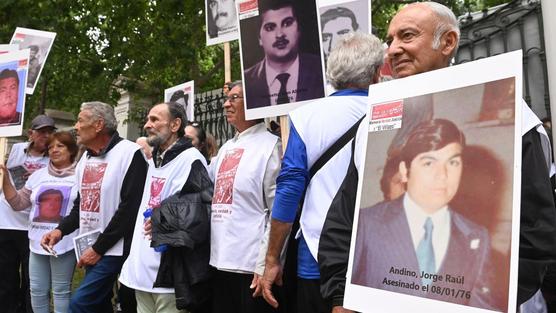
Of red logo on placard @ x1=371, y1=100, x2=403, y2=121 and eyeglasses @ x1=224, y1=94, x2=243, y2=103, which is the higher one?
eyeglasses @ x1=224, y1=94, x2=243, y2=103

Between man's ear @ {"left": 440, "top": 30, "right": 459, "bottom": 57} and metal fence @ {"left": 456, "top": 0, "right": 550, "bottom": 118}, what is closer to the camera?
man's ear @ {"left": 440, "top": 30, "right": 459, "bottom": 57}

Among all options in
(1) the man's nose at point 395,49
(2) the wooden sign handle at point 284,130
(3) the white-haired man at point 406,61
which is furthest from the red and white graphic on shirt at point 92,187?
(1) the man's nose at point 395,49

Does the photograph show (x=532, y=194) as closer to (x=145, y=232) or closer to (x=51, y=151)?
(x=145, y=232)

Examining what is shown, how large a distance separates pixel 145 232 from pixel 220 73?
11.3 m

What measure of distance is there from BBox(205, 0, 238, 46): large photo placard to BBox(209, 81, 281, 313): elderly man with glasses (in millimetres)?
1556

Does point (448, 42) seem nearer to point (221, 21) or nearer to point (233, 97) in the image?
point (233, 97)

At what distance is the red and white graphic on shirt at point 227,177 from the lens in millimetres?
3066

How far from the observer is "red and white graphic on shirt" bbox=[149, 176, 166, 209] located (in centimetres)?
339

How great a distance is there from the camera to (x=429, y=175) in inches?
53.8

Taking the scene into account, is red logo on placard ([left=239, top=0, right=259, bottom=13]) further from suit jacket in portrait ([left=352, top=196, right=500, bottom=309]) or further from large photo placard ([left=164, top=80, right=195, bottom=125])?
suit jacket in portrait ([left=352, top=196, right=500, bottom=309])

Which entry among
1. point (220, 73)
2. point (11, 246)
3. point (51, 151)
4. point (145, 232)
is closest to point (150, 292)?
point (145, 232)

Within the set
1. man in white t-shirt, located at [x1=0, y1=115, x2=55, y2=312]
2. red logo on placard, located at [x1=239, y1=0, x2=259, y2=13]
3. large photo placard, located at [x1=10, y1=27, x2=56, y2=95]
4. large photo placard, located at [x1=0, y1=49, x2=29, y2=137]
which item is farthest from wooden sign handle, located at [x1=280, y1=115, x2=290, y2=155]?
large photo placard, located at [x1=10, y1=27, x2=56, y2=95]

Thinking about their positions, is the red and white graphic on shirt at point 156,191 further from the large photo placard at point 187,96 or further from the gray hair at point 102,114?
the large photo placard at point 187,96

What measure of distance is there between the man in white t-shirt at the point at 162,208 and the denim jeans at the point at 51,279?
1.03 metres
